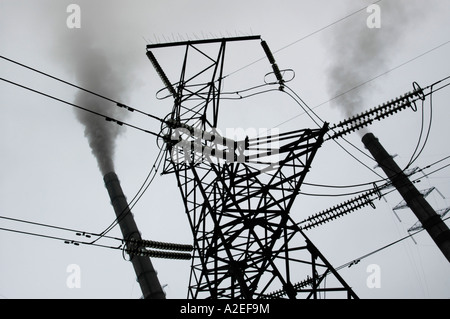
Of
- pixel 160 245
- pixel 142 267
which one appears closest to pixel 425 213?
pixel 160 245

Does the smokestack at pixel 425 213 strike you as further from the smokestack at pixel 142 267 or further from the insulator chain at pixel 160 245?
the smokestack at pixel 142 267

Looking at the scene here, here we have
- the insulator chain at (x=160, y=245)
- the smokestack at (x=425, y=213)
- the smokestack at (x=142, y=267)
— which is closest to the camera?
the insulator chain at (x=160, y=245)

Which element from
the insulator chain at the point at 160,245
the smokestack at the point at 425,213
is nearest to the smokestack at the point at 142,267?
the insulator chain at the point at 160,245

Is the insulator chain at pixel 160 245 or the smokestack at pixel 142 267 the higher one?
the smokestack at pixel 142 267

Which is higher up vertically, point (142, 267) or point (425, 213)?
point (142, 267)

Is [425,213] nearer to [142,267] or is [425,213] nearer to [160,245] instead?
[160,245]

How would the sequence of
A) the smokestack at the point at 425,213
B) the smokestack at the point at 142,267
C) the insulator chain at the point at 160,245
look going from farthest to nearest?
1. the smokestack at the point at 425,213
2. the smokestack at the point at 142,267
3. the insulator chain at the point at 160,245

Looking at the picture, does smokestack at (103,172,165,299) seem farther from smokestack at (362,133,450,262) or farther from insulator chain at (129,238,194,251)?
smokestack at (362,133,450,262)

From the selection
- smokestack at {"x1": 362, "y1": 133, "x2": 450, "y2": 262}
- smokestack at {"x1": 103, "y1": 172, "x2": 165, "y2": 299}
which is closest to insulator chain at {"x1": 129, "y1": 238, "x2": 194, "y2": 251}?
smokestack at {"x1": 103, "y1": 172, "x2": 165, "y2": 299}

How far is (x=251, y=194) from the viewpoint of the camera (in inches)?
300

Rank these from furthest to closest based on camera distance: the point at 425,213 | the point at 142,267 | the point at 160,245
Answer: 1. the point at 425,213
2. the point at 142,267
3. the point at 160,245
